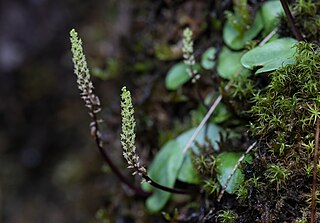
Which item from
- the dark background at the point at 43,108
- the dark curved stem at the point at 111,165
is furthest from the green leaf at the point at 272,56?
the dark background at the point at 43,108

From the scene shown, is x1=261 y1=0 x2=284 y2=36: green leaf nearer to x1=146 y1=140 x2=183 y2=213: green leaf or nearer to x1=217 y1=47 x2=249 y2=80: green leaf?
x1=217 y1=47 x2=249 y2=80: green leaf

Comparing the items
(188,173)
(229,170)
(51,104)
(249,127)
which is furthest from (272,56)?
(51,104)

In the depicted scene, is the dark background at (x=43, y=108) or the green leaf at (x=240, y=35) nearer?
the green leaf at (x=240, y=35)

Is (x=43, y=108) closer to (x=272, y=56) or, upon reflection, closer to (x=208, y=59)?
(x=208, y=59)

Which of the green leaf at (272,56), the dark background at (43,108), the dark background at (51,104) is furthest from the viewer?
the dark background at (43,108)

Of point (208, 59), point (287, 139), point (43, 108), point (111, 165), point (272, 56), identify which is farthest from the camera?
point (43, 108)

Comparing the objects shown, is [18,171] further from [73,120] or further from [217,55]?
[217,55]

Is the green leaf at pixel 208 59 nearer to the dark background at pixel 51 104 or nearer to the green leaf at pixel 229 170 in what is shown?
the green leaf at pixel 229 170

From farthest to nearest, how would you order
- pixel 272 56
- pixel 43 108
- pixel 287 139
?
pixel 43 108, pixel 272 56, pixel 287 139
